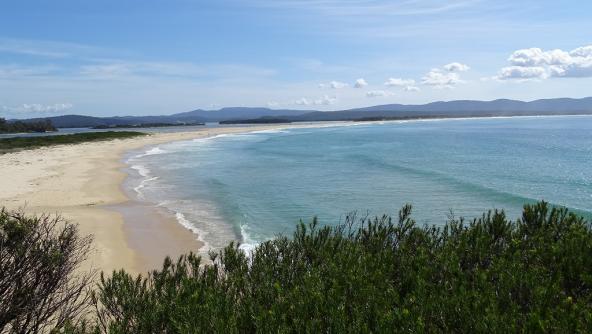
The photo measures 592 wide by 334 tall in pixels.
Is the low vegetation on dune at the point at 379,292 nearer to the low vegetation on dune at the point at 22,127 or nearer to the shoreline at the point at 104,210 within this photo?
the shoreline at the point at 104,210

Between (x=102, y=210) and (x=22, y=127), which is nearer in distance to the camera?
(x=102, y=210)

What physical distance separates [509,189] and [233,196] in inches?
595

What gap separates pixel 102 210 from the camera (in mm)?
20234

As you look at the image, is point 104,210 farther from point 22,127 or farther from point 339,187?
point 22,127

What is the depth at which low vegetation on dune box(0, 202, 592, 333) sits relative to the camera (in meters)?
5.12

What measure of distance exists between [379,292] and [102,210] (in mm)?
17141

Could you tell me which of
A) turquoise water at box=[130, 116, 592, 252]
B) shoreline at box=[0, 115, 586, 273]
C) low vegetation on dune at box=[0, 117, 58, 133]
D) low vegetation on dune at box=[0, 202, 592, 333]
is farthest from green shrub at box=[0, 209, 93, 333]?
low vegetation on dune at box=[0, 117, 58, 133]

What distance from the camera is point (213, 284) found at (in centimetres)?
689

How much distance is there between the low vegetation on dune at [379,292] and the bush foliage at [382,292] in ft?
0.05

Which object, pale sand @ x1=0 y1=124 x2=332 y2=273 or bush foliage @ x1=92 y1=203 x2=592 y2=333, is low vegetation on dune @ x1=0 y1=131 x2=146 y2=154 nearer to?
pale sand @ x1=0 y1=124 x2=332 y2=273

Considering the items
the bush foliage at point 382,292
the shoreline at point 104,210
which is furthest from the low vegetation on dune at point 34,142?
the bush foliage at point 382,292

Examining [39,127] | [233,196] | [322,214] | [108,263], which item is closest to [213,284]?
[108,263]

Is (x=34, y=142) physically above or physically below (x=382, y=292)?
below

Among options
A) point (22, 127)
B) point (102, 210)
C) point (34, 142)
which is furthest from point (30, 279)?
point (22, 127)
